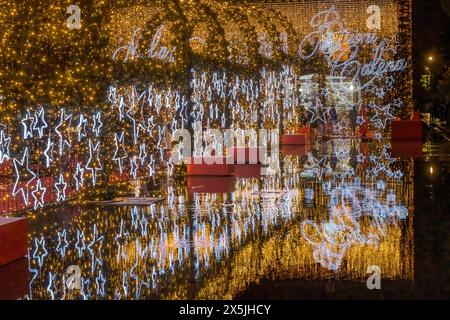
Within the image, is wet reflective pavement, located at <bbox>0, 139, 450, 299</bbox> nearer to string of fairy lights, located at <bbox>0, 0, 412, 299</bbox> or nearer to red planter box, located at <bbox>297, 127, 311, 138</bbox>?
string of fairy lights, located at <bbox>0, 0, 412, 299</bbox>

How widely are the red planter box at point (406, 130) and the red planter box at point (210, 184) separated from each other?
12.7m

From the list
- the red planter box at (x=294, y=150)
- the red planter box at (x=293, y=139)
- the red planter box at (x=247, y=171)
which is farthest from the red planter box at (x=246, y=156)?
the red planter box at (x=293, y=139)

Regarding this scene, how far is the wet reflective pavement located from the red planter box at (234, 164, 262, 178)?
82.9 inches

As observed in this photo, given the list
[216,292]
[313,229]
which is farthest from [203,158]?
[216,292]

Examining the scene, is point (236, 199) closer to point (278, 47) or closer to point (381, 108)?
point (278, 47)

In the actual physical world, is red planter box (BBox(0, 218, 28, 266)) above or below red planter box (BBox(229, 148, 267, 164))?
below

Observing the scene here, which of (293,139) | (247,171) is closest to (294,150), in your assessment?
(293,139)

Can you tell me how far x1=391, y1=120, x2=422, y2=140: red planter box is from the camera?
2666cm

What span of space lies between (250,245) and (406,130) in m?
19.5

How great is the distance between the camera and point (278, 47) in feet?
80.7

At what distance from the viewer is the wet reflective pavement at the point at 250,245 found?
640cm

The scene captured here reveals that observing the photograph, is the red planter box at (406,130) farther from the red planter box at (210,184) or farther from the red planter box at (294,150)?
the red planter box at (210,184)

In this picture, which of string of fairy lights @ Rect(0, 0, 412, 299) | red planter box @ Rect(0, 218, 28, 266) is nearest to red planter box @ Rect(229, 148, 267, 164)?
string of fairy lights @ Rect(0, 0, 412, 299)

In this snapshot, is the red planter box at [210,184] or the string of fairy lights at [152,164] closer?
the string of fairy lights at [152,164]
